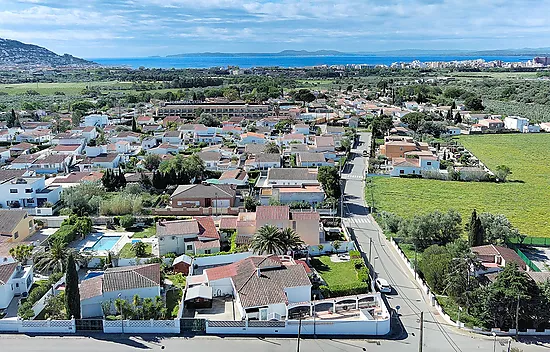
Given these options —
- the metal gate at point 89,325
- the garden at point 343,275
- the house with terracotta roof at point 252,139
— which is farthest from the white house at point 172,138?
the metal gate at point 89,325

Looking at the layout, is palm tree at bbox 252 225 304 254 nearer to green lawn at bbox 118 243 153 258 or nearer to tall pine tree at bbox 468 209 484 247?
green lawn at bbox 118 243 153 258

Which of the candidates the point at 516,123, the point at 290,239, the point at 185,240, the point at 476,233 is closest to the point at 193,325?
the point at 290,239

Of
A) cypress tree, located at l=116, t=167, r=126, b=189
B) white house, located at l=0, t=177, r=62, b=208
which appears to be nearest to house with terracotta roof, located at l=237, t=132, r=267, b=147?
cypress tree, located at l=116, t=167, r=126, b=189

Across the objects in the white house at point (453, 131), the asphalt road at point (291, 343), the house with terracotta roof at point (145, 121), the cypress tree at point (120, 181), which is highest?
the house with terracotta roof at point (145, 121)

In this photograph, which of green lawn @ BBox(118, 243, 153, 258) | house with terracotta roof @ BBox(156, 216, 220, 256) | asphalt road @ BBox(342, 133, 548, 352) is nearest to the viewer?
asphalt road @ BBox(342, 133, 548, 352)

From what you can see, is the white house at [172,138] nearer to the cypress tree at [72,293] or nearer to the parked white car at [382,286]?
the parked white car at [382,286]

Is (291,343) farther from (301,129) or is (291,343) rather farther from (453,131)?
(453,131)
